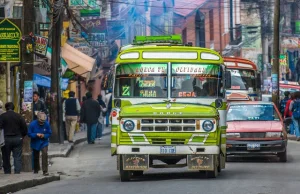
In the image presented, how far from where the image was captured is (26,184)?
1866 centimetres

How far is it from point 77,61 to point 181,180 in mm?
25935

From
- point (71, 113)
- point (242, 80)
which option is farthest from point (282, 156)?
point (242, 80)

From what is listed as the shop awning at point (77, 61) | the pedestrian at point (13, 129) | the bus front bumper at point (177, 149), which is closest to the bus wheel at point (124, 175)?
the bus front bumper at point (177, 149)

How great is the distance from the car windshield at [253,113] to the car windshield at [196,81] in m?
5.20

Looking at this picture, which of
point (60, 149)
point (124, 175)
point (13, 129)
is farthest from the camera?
point (60, 149)

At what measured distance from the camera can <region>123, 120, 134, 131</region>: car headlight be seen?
18.3 metres

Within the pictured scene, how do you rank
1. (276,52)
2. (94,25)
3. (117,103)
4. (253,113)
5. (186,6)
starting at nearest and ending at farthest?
(117,103)
(253,113)
(276,52)
(94,25)
(186,6)

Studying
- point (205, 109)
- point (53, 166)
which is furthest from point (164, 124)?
point (53, 166)

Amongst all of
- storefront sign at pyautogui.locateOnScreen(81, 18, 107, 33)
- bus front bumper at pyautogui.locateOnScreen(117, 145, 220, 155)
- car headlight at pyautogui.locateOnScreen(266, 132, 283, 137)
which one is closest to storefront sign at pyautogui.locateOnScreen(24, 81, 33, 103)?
bus front bumper at pyautogui.locateOnScreen(117, 145, 220, 155)

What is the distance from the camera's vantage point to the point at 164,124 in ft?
59.6

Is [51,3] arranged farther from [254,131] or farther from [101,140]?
[254,131]

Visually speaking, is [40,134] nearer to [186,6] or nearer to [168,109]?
[168,109]

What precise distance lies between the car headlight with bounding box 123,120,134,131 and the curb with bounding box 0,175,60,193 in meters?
2.30

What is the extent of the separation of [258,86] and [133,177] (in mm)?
18378
